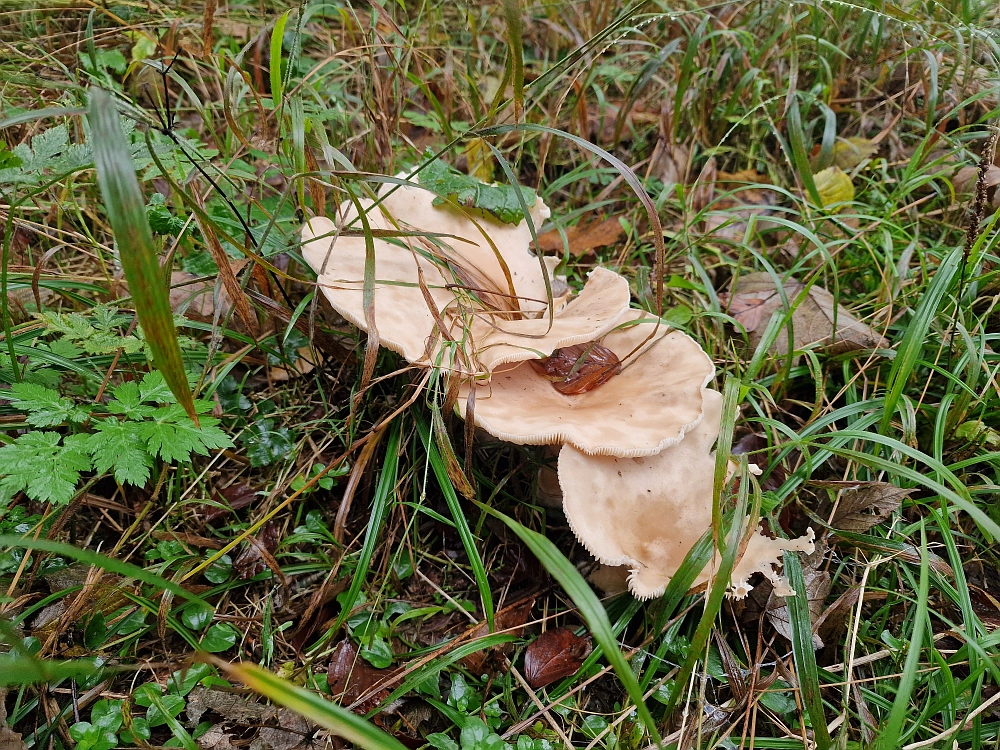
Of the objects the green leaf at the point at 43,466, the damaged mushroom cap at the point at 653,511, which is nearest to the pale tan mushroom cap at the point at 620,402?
the damaged mushroom cap at the point at 653,511

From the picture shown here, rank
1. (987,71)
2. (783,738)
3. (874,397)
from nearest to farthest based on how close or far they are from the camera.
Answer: (783,738) < (874,397) < (987,71)

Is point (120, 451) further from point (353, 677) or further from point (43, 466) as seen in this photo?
point (353, 677)

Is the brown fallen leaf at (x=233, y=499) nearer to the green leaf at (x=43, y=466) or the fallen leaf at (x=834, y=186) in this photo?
the green leaf at (x=43, y=466)

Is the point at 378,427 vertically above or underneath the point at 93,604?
above

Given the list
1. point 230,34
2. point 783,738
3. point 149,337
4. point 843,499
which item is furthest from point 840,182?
point 230,34

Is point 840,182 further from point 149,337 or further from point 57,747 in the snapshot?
point 57,747

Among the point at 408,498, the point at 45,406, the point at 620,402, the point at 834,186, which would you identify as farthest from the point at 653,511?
the point at 834,186
